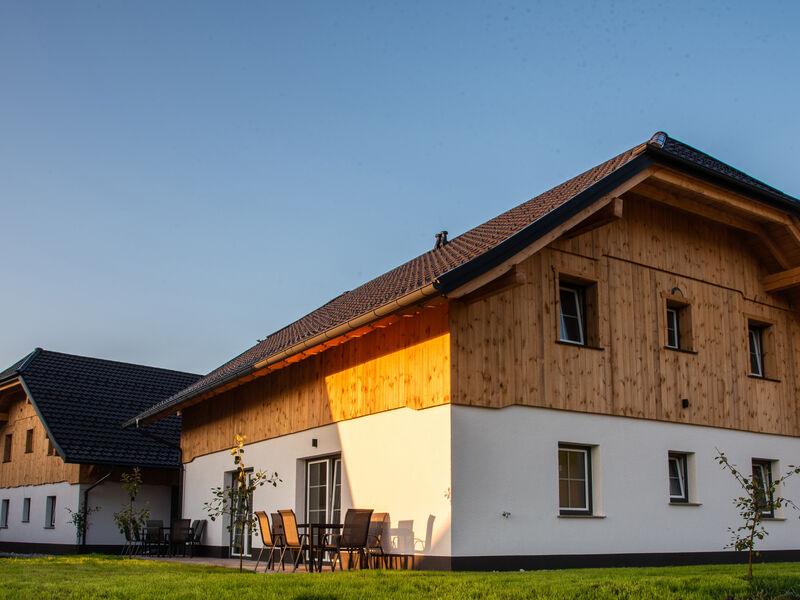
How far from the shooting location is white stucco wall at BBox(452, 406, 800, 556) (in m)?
11.0

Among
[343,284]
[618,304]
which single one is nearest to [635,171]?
[618,304]

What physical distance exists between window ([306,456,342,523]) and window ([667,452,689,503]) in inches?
212

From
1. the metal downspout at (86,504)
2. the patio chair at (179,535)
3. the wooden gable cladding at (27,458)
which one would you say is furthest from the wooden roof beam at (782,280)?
the wooden gable cladding at (27,458)

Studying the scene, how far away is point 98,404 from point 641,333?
16.8 metres

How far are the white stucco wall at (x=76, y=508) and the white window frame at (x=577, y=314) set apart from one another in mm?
14325

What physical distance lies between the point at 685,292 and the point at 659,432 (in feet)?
8.80

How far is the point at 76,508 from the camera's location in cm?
2150

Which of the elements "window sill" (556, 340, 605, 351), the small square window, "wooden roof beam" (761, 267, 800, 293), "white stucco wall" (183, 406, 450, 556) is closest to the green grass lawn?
"white stucco wall" (183, 406, 450, 556)

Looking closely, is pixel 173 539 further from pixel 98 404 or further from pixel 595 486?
pixel 595 486

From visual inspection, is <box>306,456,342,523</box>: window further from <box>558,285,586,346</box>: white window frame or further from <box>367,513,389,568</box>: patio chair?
<box>558,285,586,346</box>: white window frame

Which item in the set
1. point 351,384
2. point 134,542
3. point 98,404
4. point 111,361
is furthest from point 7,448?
point 351,384

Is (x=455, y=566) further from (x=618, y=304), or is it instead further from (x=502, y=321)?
(x=618, y=304)

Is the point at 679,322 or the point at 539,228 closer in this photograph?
the point at 539,228

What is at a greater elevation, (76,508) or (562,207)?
(562,207)
